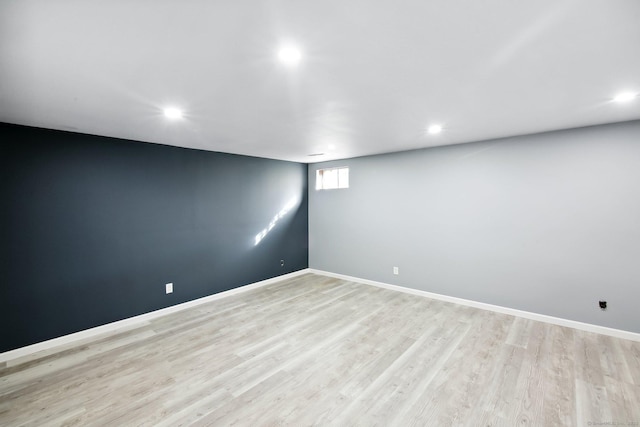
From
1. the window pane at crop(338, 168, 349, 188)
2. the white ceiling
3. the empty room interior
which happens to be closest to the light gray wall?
the empty room interior

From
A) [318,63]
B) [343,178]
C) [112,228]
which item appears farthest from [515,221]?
[112,228]

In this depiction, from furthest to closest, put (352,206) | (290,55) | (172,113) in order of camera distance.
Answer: (352,206) → (172,113) → (290,55)

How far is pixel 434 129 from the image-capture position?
3.23 metres

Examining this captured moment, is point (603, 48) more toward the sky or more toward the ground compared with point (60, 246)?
more toward the sky

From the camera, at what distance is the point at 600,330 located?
3.12 metres

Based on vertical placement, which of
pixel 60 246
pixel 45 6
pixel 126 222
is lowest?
pixel 60 246

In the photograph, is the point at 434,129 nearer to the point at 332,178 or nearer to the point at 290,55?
the point at 290,55

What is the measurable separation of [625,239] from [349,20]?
3.83 m

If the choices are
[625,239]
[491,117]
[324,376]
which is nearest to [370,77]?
[491,117]

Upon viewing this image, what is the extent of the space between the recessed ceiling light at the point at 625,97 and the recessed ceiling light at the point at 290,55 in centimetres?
263

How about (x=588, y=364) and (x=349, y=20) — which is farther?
(x=588, y=364)

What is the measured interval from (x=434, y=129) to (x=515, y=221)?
5.57 ft

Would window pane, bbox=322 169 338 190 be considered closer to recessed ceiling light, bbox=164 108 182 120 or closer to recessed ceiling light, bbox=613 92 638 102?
recessed ceiling light, bbox=164 108 182 120

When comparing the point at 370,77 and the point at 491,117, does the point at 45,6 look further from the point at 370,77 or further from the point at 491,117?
the point at 491,117
